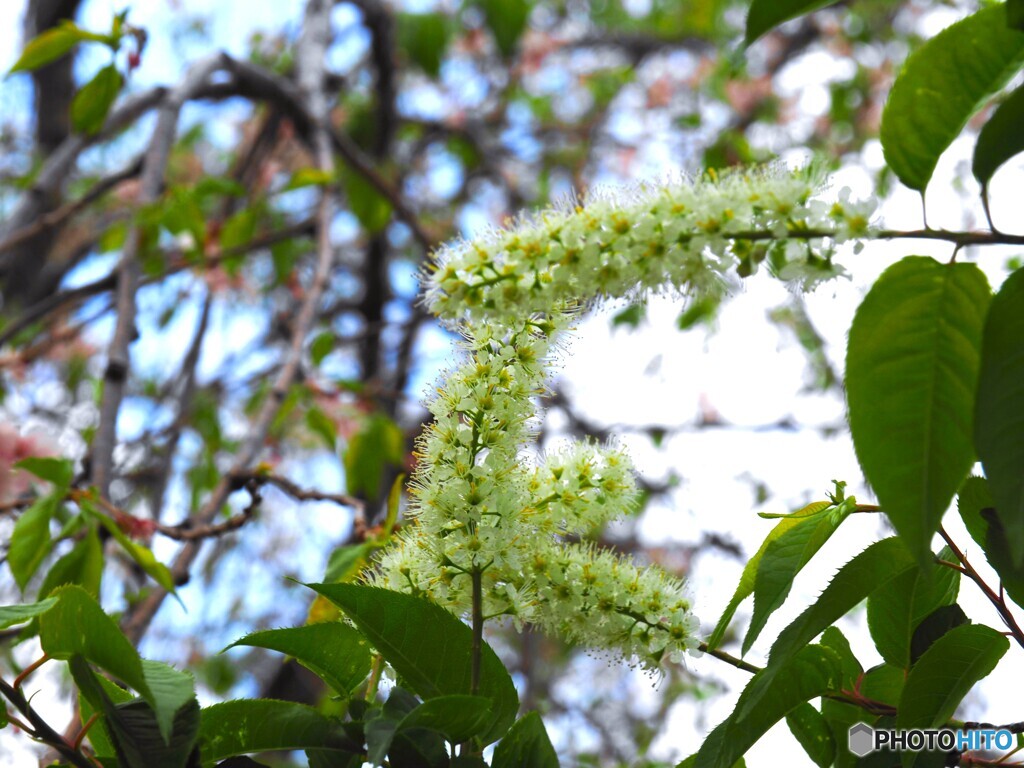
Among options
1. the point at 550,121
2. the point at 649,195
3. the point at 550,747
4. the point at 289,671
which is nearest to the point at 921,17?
the point at 550,121

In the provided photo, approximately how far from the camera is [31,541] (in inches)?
53.8

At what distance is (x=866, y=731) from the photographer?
928 millimetres

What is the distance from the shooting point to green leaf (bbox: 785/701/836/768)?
0.94m

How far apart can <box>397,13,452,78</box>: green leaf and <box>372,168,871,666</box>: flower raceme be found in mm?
2845

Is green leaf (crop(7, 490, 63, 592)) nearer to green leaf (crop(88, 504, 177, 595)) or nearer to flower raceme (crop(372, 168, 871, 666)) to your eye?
green leaf (crop(88, 504, 177, 595))

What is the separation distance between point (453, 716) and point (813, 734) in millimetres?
379

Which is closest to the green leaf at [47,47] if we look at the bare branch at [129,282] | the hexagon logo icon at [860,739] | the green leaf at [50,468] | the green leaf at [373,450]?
the bare branch at [129,282]

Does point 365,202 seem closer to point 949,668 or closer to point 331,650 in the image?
point 331,650

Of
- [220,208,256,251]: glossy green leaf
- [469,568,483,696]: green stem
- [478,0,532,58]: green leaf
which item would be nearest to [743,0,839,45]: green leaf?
[469,568,483,696]: green stem

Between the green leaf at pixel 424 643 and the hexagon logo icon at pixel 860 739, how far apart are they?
0.32 meters

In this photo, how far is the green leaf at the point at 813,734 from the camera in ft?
3.07

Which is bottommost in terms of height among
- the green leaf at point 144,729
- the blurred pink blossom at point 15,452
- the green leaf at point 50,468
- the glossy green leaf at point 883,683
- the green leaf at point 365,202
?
the green leaf at point 144,729

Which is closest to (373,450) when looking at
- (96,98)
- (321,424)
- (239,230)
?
(321,424)

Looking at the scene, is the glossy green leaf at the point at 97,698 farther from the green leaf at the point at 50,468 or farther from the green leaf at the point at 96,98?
the green leaf at the point at 96,98
